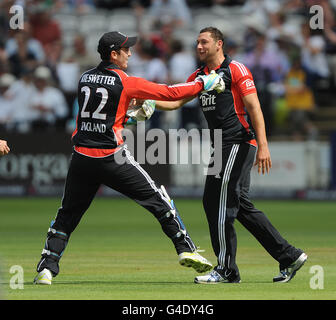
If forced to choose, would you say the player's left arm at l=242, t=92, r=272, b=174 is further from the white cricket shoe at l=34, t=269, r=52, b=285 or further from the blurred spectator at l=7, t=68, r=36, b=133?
the blurred spectator at l=7, t=68, r=36, b=133

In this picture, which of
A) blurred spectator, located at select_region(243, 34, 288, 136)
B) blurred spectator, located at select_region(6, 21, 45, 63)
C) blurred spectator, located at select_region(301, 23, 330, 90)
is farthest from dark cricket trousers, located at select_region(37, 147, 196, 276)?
blurred spectator, located at select_region(6, 21, 45, 63)

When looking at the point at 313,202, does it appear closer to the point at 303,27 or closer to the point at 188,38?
the point at 303,27

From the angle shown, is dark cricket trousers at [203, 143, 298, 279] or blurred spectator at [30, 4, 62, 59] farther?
blurred spectator at [30, 4, 62, 59]

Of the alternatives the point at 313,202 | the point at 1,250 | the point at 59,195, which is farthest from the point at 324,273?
the point at 59,195

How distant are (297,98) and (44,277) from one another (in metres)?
14.6

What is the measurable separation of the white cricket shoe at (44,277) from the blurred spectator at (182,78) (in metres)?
12.7

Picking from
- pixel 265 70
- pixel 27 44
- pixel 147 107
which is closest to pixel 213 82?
pixel 147 107

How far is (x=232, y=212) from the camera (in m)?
9.77

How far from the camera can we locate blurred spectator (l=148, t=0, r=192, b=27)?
87.2ft

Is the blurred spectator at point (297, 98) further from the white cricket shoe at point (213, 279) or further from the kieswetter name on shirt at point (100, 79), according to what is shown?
the kieswetter name on shirt at point (100, 79)

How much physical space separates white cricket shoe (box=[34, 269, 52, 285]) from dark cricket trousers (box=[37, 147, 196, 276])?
0.07 m

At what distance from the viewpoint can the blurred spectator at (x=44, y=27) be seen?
26250 mm

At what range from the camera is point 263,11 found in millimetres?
25578

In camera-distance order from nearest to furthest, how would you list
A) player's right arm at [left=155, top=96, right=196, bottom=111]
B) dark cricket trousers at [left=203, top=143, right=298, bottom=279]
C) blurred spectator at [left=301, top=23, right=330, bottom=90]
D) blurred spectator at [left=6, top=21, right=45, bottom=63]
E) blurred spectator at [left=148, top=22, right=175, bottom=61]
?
dark cricket trousers at [left=203, top=143, right=298, bottom=279]
player's right arm at [left=155, top=96, right=196, bottom=111]
blurred spectator at [left=301, top=23, right=330, bottom=90]
blurred spectator at [left=148, top=22, right=175, bottom=61]
blurred spectator at [left=6, top=21, right=45, bottom=63]
